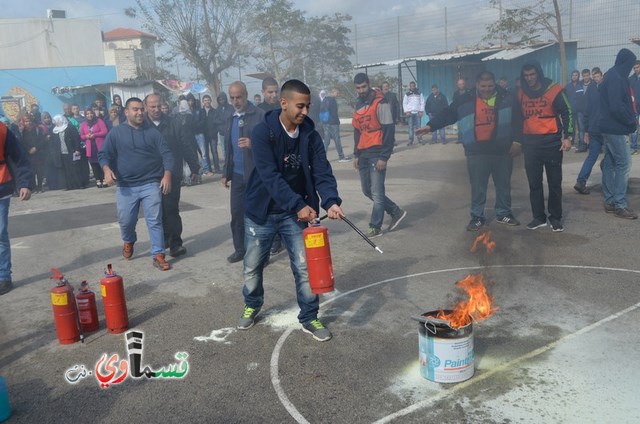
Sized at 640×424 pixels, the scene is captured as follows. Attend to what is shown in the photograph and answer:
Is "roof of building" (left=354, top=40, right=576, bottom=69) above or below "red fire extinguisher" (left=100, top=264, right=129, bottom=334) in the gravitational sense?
above

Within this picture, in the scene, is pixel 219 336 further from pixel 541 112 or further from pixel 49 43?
pixel 49 43

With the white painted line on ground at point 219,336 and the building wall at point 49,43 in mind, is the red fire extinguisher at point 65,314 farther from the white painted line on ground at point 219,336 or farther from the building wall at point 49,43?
the building wall at point 49,43

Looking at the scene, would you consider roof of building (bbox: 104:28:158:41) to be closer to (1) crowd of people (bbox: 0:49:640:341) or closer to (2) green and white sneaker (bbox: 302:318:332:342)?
(1) crowd of people (bbox: 0:49:640:341)

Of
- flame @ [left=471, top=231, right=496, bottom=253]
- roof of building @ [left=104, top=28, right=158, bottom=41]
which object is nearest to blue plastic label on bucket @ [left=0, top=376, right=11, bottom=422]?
flame @ [left=471, top=231, right=496, bottom=253]

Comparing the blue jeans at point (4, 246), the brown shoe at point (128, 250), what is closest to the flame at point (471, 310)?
the brown shoe at point (128, 250)

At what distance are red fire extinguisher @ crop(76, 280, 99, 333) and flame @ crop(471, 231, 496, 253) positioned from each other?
445cm

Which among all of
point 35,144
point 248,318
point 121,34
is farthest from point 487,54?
point 121,34

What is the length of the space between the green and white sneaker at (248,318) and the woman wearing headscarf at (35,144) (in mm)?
12423

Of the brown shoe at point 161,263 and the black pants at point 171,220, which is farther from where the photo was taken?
the black pants at point 171,220

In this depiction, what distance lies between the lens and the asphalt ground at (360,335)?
3.97 metres

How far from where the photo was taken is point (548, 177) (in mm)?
8391

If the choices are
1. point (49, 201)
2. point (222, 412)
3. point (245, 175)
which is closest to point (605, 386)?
point (222, 412)

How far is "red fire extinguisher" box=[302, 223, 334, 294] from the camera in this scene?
4695mm

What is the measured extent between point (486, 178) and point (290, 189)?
183 inches
